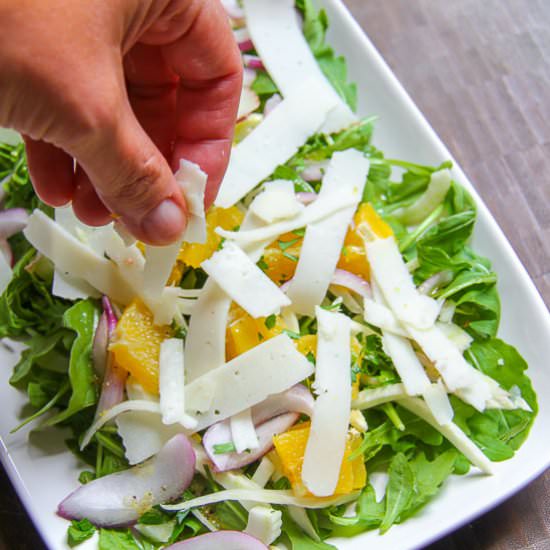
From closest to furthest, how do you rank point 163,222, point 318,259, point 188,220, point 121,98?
point 121,98
point 163,222
point 188,220
point 318,259

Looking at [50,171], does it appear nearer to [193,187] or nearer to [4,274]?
[193,187]

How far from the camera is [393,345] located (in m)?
1.52

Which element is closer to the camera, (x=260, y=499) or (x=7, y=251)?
(x=260, y=499)

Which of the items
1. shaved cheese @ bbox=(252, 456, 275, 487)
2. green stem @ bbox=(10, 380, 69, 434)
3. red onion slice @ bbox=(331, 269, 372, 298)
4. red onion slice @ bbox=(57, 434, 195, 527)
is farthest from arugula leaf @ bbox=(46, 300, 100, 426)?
red onion slice @ bbox=(331, 269, 372, 298)

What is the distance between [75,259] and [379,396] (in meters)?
0.67

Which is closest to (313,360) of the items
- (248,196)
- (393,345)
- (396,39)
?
(393,345)

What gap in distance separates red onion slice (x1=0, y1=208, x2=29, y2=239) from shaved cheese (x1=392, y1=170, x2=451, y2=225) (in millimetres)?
847

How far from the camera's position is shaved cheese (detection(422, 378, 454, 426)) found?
1.46 meters

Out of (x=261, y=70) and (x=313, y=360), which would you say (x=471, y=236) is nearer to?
(x=313, y=360)

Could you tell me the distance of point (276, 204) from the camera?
1567 mm

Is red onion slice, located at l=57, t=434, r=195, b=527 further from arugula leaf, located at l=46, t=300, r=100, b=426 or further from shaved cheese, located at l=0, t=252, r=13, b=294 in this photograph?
shaved cheese, located at l=0, t=252, r=13, b=294

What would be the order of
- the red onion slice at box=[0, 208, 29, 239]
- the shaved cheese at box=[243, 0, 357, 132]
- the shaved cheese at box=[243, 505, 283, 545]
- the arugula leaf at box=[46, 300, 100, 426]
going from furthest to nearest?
the shaved cheese at box=[243, 0, 357, 132]
the red onion slice at box=[0, 208, 29, 239]
the arugula leaf at box=[46, 300, 100, 426]
the shaved cheese at box=[243, 505, 283, 545]

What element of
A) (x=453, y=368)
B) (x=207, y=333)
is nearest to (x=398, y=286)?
(x=453, y=368)

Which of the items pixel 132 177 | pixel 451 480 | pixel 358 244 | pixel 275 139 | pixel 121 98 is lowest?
pixel 451 480
